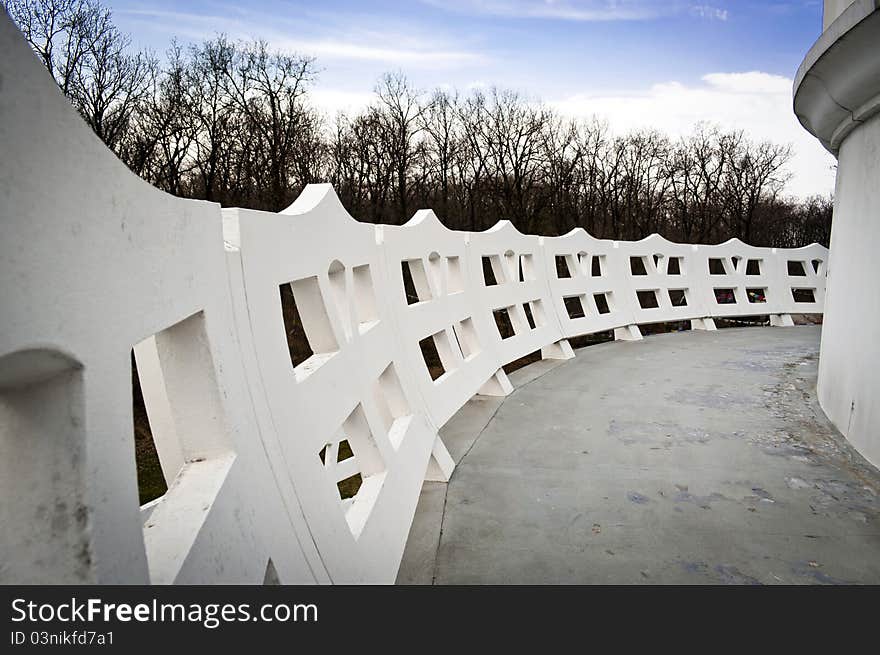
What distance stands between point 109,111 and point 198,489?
1131cm

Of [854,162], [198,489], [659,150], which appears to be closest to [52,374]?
[198,489]

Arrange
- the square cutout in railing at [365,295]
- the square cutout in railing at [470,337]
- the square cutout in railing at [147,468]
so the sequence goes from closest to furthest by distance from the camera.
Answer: the square cutout in railing at [365,295] < the square cutout in railing at [147,468] < the square cutout in railing at [470,337]

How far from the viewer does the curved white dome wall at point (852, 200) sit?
362cm

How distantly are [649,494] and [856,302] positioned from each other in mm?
2208

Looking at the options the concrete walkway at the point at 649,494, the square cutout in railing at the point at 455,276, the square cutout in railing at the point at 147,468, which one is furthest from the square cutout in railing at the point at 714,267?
the square cutout in railing at the point at 147,468

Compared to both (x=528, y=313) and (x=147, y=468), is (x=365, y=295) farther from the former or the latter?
(x=528, y=313)

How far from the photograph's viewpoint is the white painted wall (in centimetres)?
381

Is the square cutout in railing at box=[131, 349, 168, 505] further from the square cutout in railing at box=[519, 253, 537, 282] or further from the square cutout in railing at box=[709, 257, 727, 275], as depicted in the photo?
the square cutout in railing at box=[709, 257, 727, 275]

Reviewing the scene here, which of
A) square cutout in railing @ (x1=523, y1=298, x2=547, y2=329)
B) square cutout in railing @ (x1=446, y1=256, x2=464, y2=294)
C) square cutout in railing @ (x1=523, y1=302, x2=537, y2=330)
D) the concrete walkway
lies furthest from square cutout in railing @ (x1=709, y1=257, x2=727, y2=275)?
square cutout in railing @ (x1=446, y1=256, x2=464, y2=294)

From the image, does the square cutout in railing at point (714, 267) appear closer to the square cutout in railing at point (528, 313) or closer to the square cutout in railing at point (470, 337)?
the square cutout in railing at point (528, 313)

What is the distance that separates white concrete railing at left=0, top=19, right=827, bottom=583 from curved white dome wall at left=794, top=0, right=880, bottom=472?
9.31 ft

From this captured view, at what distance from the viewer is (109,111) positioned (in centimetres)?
1057
